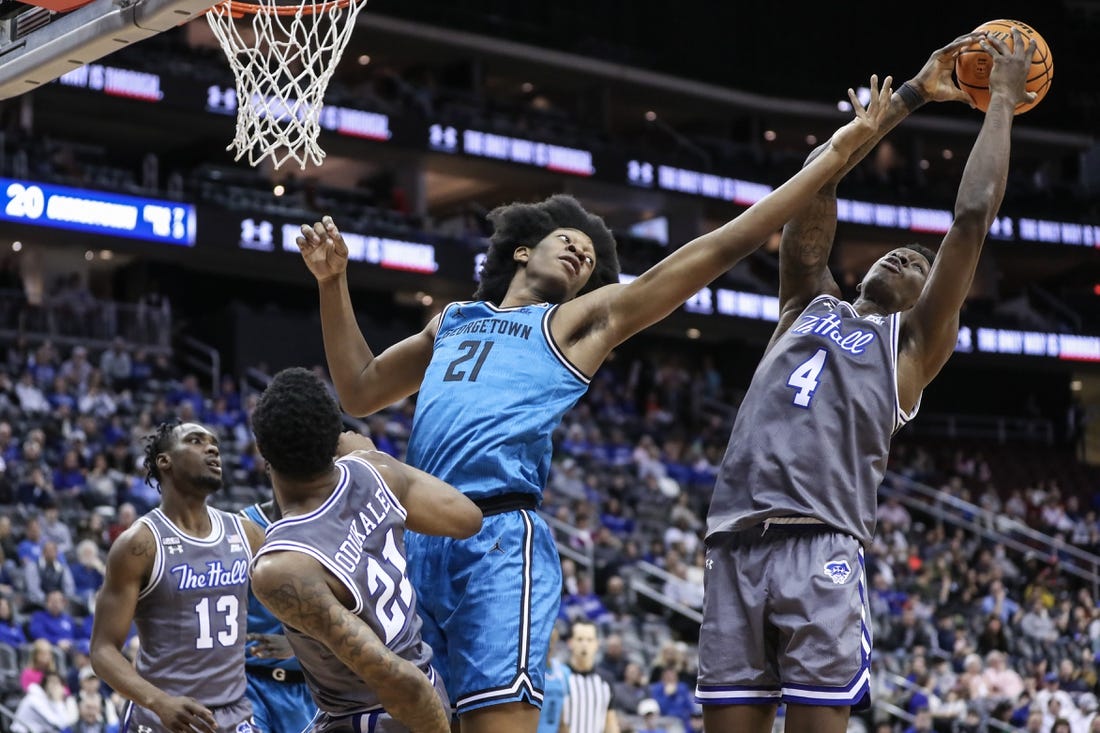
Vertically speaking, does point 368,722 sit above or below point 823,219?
below

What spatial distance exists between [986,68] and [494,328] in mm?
1677

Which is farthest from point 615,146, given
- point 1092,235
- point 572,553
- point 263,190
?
point 572,553

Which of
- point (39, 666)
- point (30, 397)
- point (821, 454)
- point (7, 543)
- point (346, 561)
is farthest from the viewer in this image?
point (30, 397)

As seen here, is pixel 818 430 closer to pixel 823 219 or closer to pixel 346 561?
pixel 823 219

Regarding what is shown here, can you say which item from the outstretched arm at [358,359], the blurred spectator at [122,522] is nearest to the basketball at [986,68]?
the outstretched arm at [358,359]

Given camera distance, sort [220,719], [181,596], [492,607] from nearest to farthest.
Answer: [492,607], [220,719], [181,596]

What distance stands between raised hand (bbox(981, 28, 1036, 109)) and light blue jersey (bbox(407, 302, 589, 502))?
1470mm

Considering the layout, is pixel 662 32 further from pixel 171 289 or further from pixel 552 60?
pixel 171 289

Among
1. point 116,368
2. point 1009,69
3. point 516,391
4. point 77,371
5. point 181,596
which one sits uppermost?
point 116,368

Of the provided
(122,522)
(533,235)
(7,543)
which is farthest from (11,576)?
(533,235)

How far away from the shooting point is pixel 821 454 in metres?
4.15

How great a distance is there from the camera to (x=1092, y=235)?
1255 inches

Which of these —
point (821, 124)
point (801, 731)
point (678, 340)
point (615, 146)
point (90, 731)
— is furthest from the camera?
point (821, 124)

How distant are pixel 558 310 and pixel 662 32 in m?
28.5
